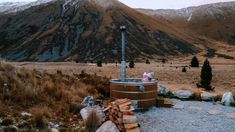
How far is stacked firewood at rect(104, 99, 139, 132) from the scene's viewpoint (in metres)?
10.3

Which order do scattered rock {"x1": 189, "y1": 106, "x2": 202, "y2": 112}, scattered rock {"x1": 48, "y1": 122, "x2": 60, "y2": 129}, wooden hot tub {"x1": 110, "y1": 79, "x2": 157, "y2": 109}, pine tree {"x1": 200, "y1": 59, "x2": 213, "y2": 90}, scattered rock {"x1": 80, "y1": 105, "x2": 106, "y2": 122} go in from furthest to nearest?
1. pine tree {"x1": 200, "y1": 59, "x2": 213, "y2": 90}
2. scattered rock {"x1": 189, "y1": 106, "x2": 202, "y2": 112}
3. wooden hot tub {"x1": 110, "y1": 79, "x2": 157, "y2": 109}
4. scattered rock {"x1": 80, "y1": 105, "x2": 106, "y2": 122}
5. scattered rock {"x1": 48, "y1": 122, "x2": 60, "y2": 129}

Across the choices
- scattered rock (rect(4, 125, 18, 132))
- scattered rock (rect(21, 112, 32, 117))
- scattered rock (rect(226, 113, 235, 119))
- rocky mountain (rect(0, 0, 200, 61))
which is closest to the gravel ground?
scattered rock (rect(226, 113, 235, 119))

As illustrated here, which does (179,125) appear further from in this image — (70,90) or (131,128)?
(70,90)

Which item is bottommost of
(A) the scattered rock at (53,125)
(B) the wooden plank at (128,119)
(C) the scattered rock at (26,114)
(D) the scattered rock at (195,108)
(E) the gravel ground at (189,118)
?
(E) the gravel ground at (189,118)

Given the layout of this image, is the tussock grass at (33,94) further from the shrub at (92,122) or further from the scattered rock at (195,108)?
the scattered rock at (195,108)

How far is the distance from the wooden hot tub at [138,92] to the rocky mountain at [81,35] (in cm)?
8961

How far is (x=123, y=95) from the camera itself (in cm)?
1476

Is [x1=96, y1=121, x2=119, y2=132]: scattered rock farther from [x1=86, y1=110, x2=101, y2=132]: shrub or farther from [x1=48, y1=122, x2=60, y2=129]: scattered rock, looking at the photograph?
[x1=48, y1=122, x2=60, y2=129]: scattered rock

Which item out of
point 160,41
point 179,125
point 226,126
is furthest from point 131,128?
point 160,41

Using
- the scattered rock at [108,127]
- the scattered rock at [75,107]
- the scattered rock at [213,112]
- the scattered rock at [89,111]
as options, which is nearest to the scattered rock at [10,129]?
the scattered rock at [108,127]

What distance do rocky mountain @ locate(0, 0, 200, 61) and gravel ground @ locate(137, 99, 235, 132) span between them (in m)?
89.5

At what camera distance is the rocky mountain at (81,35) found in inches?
4609

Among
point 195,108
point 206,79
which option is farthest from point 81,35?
point 195,108

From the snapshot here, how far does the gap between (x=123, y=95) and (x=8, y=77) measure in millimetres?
4722
